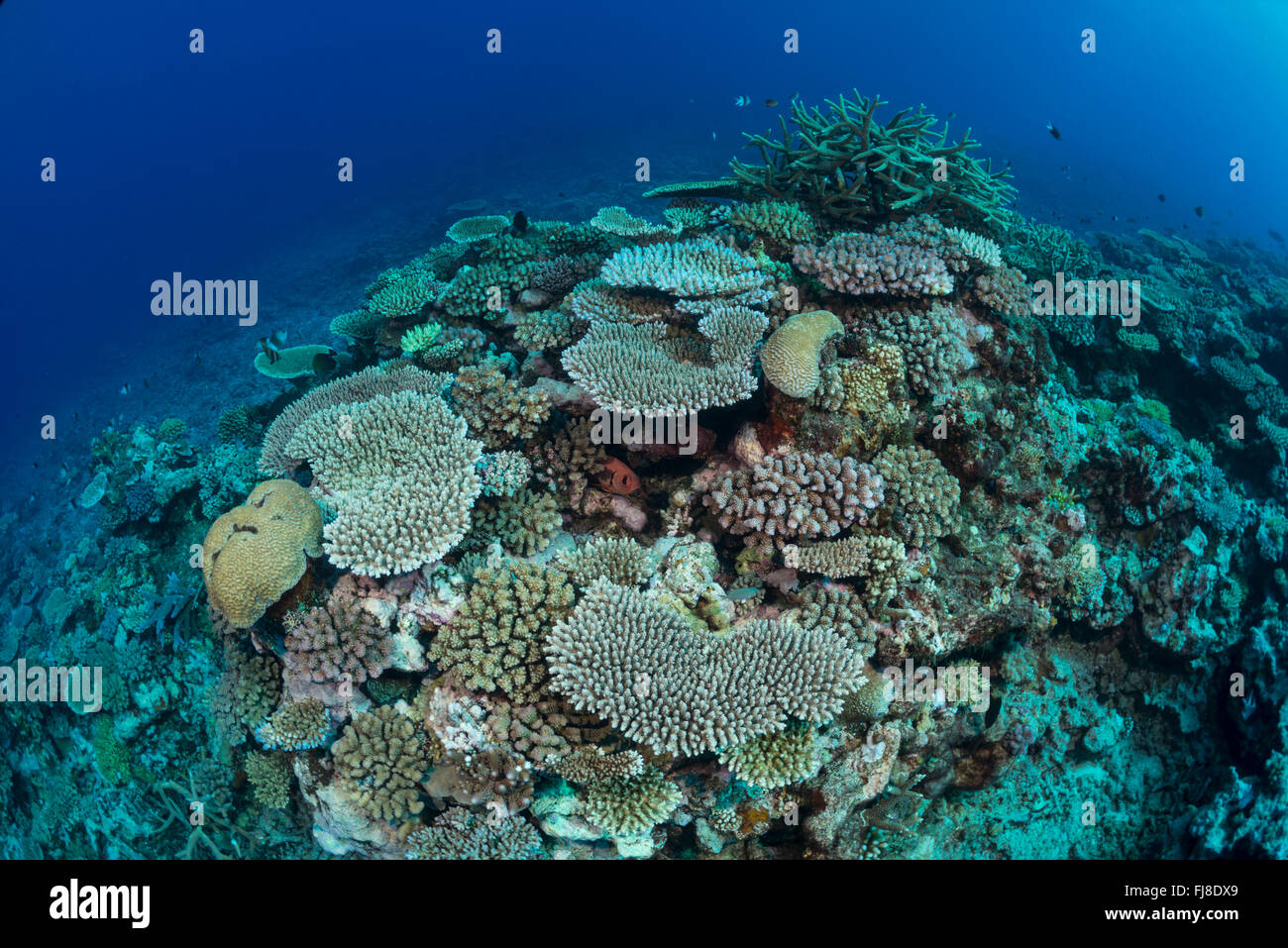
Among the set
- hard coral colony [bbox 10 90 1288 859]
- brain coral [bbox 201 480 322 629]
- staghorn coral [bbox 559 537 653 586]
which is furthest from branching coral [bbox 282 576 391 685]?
staghorn coral [bbox 559 537 653 586]

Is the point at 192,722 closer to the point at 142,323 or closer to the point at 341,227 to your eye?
the point at 341,227

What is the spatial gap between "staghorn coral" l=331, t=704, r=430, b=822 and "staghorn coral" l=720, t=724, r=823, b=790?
2393 millimetres

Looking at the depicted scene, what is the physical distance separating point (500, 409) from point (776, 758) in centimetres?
398

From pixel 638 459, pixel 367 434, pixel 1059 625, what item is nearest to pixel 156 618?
pixel 367 434

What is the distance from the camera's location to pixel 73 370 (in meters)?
32.7

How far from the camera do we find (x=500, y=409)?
5.91 m

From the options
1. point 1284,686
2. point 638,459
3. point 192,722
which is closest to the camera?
point 638,459

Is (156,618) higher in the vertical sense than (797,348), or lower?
lower

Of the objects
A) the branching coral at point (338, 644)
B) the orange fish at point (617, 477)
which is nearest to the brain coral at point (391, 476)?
the branching coral at point (338, 644)

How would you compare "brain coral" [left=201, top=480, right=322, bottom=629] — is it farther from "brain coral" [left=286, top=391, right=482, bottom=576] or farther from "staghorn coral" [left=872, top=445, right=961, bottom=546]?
"staghorn coral" [left=872, top=445, right=961, bottom=546]

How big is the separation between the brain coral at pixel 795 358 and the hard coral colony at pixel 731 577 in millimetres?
40

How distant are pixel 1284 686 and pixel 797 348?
6723 mm

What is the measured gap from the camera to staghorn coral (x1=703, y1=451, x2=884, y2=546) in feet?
16.0

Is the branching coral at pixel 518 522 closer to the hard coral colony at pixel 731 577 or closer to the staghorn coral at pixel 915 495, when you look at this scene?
the hard coral colony at pixel 731 577
